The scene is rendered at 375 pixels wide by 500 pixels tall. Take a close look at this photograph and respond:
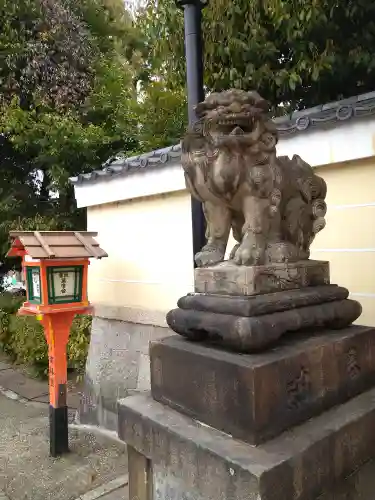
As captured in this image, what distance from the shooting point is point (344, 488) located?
81.2 inches

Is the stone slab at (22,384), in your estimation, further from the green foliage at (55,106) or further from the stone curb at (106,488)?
the stone curb at (106,488)

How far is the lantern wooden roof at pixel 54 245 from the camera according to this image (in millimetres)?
4117

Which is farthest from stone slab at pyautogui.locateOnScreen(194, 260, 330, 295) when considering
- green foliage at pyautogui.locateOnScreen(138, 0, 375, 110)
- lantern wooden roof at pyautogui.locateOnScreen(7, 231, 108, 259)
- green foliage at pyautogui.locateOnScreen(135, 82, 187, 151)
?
green foliage at pyautogui.locateOnScreen(135, 82, 187, 151)

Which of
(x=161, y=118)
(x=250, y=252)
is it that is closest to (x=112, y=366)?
(x=250, y=252)

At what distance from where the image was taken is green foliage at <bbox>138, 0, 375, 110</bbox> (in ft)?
14.0

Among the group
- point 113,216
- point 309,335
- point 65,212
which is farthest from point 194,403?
point 65,212

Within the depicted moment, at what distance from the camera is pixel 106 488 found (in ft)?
12.4

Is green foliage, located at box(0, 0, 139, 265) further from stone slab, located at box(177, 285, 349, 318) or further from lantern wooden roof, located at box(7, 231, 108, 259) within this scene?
stone slab, located at box(177, 285, 349, 318)

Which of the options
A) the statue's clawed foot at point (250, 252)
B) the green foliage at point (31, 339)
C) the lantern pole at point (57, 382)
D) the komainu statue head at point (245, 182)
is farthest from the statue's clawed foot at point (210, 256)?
the green foliage at point (31, 339)

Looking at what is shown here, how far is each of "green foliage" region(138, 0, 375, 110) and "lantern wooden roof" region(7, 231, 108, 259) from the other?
8.26 feet

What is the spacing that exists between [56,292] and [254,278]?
2.83 m

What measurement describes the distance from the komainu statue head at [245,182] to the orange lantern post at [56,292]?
241 centimetres

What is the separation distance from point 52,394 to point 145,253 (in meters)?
1.93

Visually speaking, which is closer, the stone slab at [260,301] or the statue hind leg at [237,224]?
the stone slab at [260,301]
